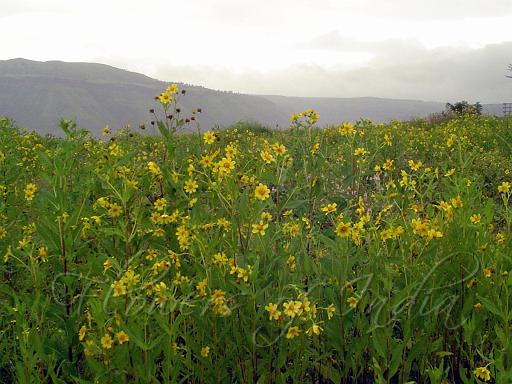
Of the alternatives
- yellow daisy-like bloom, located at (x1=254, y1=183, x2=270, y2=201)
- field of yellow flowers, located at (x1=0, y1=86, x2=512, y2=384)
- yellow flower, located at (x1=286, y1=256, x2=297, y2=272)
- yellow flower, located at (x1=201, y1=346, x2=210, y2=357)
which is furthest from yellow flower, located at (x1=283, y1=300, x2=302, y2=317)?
yellow flower, located at (x1=286, y1=256, x2=297, y2=272)

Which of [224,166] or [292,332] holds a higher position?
[224,166]

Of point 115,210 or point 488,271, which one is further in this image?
point 115,210

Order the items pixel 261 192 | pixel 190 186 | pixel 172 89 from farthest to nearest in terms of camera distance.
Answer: pixel 172 89
pixel 190 186
pixel 261 192

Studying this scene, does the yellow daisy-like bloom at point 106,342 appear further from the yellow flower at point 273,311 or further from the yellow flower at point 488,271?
the yellow flower at point 488,271

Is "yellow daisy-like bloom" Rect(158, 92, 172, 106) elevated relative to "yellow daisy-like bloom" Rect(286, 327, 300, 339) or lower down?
elevated

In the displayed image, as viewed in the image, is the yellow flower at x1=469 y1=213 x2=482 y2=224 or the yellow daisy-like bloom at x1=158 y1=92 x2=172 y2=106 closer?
the yellow flower at x1=469 y1=213 x2=482 y2=224

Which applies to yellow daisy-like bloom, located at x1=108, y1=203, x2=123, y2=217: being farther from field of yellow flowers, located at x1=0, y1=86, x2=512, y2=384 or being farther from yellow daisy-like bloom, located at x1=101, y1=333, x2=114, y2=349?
yellow daisy-like bloom, located at x1=101, y1=333, x2=114, y2=349

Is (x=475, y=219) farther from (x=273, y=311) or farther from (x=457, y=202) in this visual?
(x=273, y=311)

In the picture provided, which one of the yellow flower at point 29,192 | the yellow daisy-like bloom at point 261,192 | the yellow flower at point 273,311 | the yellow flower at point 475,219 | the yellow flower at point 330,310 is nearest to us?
the yellow flower at point 273,311

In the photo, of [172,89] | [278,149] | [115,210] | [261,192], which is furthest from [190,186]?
[172,89]

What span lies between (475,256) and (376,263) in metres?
0.58

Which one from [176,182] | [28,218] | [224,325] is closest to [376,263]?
[224,325]

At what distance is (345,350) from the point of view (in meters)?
2.78

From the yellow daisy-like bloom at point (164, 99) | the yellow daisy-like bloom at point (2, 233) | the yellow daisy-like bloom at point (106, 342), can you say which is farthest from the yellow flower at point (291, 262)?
the yellow daisy-like bloom at point (2, 233)
